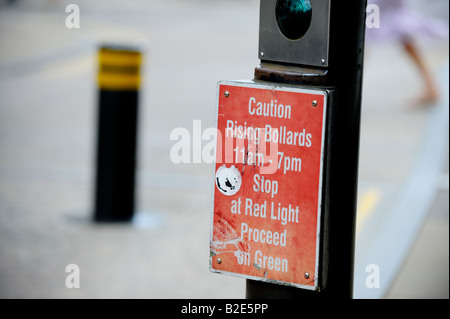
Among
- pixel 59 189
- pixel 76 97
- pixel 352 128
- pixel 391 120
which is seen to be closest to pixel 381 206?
pixel 59 189

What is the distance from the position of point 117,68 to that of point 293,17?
3.79 meters

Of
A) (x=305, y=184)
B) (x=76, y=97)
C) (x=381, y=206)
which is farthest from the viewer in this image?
(x=76, y=97)

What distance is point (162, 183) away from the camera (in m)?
7.16

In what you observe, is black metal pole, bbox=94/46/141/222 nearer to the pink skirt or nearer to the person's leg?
the pink skirt

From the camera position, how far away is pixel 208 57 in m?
15.5

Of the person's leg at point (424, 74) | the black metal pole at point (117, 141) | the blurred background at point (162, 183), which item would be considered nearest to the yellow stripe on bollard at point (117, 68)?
the black metal pole at point (117, 141)

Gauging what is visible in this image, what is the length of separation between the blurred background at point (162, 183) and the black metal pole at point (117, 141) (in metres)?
0.14

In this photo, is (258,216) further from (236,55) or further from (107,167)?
(236,55)

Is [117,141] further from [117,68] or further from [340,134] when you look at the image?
[340,134]

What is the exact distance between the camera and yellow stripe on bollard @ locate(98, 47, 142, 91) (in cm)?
574

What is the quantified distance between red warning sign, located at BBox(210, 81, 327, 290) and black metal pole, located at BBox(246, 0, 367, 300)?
4 cm

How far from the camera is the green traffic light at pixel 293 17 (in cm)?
205

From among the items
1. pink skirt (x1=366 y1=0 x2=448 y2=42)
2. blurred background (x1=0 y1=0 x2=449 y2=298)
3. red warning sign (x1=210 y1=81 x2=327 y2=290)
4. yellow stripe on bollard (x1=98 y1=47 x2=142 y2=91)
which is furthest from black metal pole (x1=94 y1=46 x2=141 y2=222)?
pink skirt (x1=366 y1=0 x2=448 y2=42)

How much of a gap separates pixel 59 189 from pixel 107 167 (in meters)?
1.09
